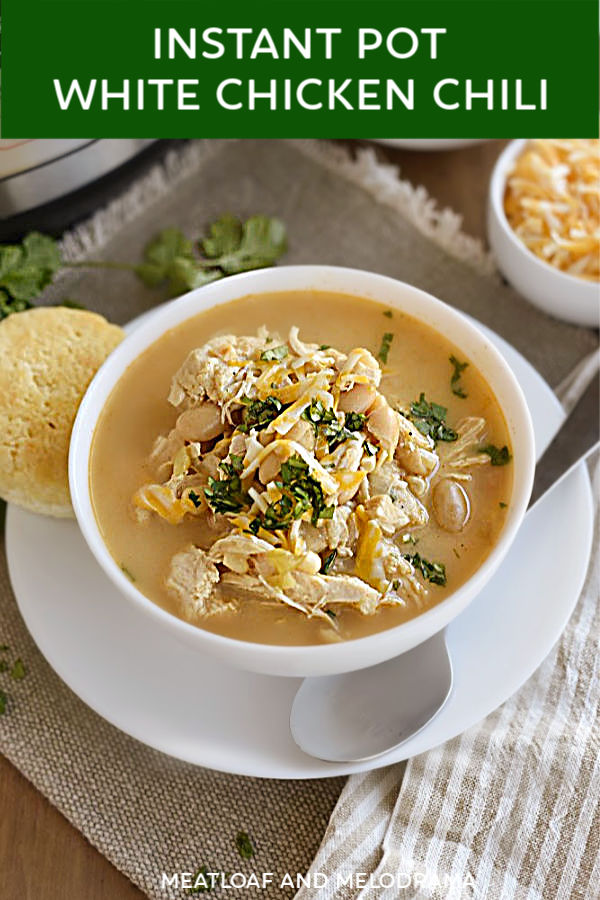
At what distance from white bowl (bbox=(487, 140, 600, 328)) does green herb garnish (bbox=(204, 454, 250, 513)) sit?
162cm

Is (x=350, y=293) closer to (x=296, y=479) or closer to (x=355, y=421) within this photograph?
(x=355, y=421)

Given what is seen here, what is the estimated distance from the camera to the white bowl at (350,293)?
93.9 inches

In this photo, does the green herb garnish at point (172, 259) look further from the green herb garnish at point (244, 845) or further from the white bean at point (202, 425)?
the green herb garnish at point (244, 845)

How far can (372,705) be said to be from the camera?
107 inches

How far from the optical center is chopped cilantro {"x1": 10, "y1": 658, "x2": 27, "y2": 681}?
9.87 feet

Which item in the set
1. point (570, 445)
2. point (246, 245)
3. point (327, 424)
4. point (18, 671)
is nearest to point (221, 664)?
point (18, 671)

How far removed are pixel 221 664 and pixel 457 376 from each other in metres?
1.05

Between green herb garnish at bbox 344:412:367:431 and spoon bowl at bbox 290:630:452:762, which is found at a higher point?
green herb garnish at bbox 344:412:367:431

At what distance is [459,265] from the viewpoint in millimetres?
3914

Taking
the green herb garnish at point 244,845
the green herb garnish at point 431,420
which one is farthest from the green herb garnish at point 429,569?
the green herb garnish at point 244,845
